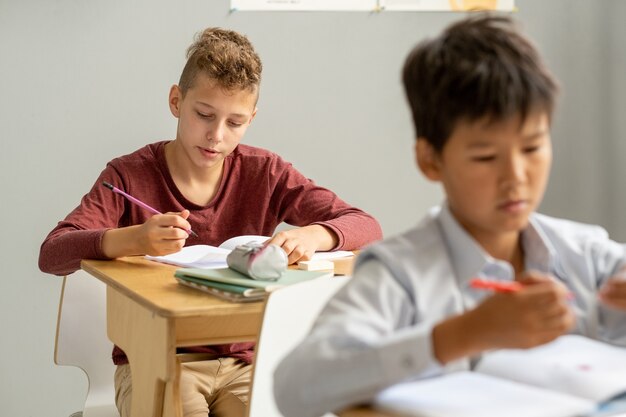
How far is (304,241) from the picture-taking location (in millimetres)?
1947

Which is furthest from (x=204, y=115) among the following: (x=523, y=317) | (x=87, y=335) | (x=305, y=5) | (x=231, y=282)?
(x=523, y=317)

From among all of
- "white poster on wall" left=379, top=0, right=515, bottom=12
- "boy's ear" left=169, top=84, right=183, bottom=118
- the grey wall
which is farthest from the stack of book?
"white poster on wall" left=379, top=0, right=515, bottom=12

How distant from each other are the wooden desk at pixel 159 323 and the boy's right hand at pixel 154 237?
32mm

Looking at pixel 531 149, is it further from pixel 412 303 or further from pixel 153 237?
pixel 153 237

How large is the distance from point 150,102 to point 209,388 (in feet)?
3.91

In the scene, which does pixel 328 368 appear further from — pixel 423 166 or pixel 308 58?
pixel 308 58

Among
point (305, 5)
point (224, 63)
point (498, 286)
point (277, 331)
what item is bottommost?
point (277, 331)

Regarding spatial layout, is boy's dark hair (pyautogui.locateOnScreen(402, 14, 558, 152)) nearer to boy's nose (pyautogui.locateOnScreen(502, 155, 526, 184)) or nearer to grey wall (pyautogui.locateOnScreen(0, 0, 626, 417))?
boy's nose (pyautogui.locateOnScreen(502, 155, 526, 184))

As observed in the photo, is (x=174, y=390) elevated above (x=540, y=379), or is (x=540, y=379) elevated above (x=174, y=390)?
(x=540, y=379)

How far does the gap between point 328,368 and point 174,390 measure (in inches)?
32.1

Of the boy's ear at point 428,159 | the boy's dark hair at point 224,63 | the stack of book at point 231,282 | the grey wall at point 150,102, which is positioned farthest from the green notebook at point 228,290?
the grey wall at point 150,102

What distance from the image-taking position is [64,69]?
2852mm

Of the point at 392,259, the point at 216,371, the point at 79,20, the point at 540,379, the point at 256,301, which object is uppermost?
the point at 79,20

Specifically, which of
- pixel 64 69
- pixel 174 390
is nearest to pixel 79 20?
pixel 64 69
